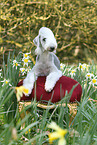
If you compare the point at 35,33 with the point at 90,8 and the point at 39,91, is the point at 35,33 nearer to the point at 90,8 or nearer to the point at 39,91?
the point at 90,8

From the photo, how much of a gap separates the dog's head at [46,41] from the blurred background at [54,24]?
2050 millimetres

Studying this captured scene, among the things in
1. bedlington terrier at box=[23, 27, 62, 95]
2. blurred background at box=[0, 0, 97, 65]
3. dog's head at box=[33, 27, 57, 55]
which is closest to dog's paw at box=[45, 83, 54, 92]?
bedlington terrier at box=[23, 27, 62, 95]

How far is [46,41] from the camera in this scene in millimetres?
1444

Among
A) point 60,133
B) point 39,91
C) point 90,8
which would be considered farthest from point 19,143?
point 90,8

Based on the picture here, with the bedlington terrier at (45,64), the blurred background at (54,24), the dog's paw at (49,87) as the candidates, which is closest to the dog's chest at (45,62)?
the bedlington terrier at (45,64)

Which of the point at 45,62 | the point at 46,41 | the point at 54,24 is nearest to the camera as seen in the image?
the point at 46,41

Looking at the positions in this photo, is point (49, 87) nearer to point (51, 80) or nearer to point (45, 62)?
point (51, 80)

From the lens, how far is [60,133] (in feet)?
1.50

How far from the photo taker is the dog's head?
1405 mm

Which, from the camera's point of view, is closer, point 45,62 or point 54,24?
point 45,62

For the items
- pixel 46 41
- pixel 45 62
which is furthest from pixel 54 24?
pixel 46 41

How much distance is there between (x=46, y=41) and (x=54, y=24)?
305 cm

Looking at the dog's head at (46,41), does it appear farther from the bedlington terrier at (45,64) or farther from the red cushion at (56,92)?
the red cushion at (56,92)

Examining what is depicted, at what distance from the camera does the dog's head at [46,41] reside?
55.3 inches
